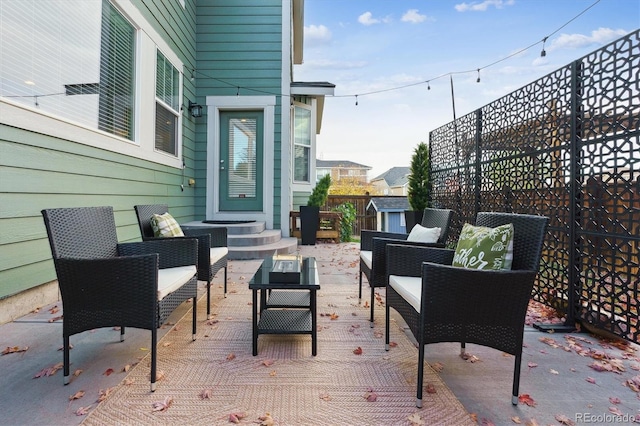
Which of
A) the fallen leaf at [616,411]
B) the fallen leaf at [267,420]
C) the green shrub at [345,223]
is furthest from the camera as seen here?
the green shrub at [345,223]

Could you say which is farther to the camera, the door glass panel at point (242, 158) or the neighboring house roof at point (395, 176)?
the neighboring house roof at point (395, 176)

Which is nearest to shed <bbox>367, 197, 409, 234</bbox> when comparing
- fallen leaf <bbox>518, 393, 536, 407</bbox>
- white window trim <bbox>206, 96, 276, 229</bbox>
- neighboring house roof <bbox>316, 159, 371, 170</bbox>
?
white window trim <bbox>206, 96, 276, 229</bbox>

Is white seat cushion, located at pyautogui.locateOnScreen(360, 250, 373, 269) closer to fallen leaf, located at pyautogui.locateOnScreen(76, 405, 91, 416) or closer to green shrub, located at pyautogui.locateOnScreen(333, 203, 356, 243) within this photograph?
fallen leaf, located at pyautogui.locateOnScreen(76, 405, 91, 416)

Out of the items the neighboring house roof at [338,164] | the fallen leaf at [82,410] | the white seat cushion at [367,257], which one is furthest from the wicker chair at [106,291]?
the neighboring house roof at [338,164]

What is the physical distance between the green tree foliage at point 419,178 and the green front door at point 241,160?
3.01 meters

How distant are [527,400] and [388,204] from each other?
8416mm

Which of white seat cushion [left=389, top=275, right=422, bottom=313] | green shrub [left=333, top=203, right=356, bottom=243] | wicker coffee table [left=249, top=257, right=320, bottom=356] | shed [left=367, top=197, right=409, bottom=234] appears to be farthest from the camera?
shed [left=367, top=197, right=409, bottom=234]

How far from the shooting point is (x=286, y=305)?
7.87 ft

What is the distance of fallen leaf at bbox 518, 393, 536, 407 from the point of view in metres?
1.54

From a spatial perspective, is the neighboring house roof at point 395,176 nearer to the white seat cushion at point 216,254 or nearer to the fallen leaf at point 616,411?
the white seat cushion at point 216,254

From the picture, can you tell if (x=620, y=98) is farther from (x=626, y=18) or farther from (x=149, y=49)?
(x=626, y=18)

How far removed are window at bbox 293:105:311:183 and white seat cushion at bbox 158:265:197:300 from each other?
17.6 ft

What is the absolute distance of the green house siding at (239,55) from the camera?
6.02 meters

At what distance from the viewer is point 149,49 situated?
4.24 metres
